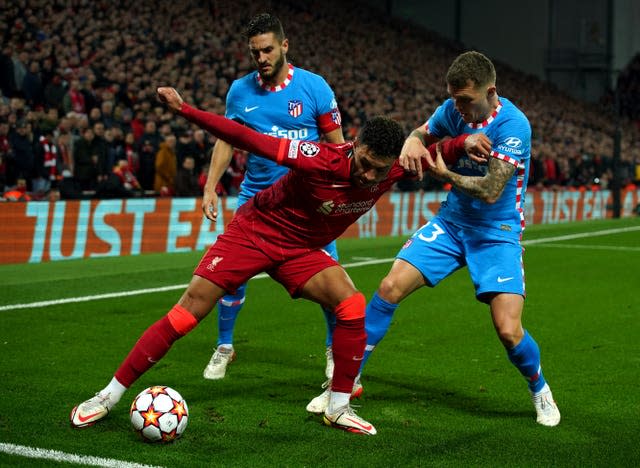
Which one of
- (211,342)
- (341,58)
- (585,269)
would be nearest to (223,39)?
(341,58)

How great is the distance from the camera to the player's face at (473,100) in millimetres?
5176

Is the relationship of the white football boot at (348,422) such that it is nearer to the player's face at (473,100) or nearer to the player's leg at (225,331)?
the player's leg at (225,331)

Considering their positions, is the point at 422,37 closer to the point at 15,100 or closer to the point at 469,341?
the point at 15,100

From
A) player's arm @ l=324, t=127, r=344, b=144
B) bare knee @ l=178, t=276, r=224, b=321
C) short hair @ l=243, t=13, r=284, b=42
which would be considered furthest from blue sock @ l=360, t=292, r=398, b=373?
short hair @ l=243, t=13, r=284, b=42

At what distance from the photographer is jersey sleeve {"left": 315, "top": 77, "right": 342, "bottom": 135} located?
21.5ft

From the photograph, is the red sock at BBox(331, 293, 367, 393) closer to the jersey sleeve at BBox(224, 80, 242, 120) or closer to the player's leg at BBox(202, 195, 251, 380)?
the player's leg at BBox(202, 195, 251, 380)

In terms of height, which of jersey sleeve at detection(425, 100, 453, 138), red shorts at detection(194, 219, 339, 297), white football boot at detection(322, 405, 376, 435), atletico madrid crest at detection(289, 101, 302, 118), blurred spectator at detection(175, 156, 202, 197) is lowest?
white football boot at detection(322, 405, 376, 435)

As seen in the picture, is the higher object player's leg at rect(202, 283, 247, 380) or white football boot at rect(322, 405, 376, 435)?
player's leg at rect(202, 283, 247, 380)

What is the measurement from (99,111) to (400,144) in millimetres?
11243

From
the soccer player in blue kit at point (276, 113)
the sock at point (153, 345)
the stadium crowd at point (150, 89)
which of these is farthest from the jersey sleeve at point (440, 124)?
the stadium crowd at point (150, 89)

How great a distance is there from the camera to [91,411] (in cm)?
504

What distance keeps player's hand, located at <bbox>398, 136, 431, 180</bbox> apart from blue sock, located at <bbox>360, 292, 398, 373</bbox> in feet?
3.01

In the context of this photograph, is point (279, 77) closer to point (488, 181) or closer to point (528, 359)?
point (488, 181)

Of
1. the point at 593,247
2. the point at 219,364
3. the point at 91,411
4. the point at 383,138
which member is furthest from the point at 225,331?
the point at 593,247
